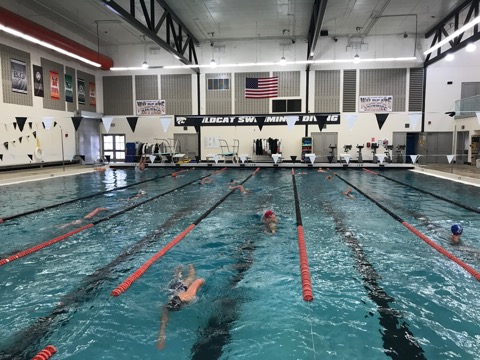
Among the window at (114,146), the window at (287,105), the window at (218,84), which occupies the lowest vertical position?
the window at (114,146)

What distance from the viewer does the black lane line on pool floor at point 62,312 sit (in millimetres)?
2633

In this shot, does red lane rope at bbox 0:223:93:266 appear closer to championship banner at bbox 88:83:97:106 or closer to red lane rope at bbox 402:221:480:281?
red lane rope at bbox 402:221:480:281

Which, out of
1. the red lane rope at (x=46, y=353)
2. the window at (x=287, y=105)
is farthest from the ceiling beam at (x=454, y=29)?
the red lane rope at (x=46, y=353)

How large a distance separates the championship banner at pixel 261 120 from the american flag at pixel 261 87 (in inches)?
141

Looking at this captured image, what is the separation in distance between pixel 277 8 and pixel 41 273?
553 inches

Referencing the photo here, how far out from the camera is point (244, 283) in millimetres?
3904

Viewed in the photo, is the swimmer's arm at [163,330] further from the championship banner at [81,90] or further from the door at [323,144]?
the championship banner at [81,90]

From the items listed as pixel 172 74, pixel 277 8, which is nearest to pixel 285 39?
pixel 277 8

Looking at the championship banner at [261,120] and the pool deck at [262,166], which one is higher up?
the championship banner at [261,120]

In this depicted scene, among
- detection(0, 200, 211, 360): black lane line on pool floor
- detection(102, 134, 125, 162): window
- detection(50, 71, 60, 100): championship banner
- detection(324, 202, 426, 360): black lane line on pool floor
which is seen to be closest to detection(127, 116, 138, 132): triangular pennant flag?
detection(50, 71, 60, 100): championship banner

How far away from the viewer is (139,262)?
4.53 metres

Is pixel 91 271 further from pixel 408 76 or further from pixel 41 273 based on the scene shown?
pixel 408 76

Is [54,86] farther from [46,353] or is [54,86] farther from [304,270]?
[46,353]

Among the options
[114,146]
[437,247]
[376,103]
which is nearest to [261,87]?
[376,103]
